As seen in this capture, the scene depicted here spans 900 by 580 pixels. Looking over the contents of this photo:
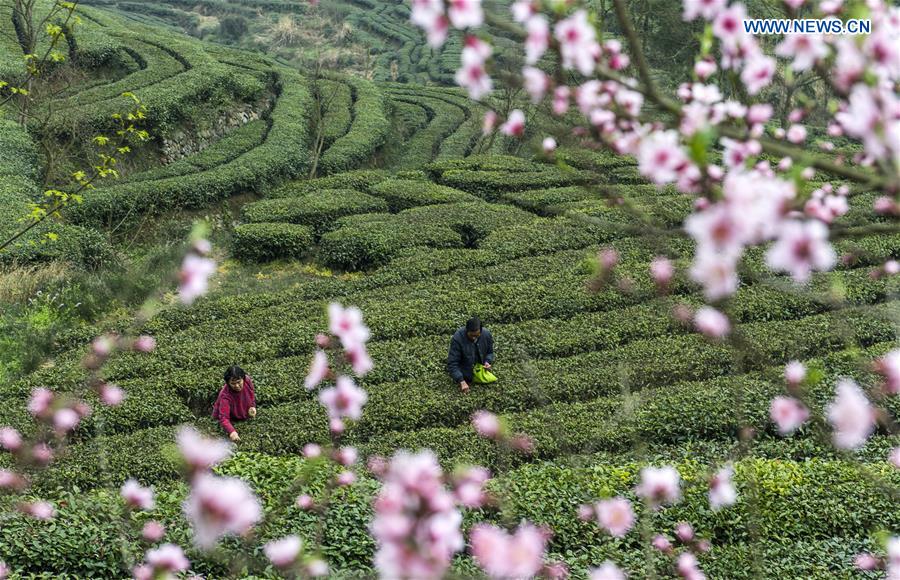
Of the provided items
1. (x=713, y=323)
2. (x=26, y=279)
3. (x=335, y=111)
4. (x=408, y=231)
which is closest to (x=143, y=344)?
(x=713, y=323)

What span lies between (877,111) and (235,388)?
741 centimetres

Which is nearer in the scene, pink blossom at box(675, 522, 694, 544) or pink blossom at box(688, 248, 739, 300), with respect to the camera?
pink blossom at box(688, 248, 739, 300)

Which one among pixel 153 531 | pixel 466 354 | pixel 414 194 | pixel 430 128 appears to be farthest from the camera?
pixel 430 128

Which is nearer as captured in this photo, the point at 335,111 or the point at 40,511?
the point at 40,511

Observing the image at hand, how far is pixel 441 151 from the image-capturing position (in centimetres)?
3111

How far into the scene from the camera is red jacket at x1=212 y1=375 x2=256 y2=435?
8.13m

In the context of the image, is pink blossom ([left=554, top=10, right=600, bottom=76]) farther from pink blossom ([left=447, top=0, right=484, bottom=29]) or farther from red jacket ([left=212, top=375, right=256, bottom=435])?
red jacket ([left=212, top=375, right=256, bottom=435])

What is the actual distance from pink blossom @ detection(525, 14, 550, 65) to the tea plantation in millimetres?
579

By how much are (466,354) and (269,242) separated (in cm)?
777

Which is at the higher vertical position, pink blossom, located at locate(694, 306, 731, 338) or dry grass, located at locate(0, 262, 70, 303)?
pink blossom, located at locate(694, 306, 731, 338)

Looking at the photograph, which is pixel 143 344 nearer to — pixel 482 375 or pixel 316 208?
pixel 482 375

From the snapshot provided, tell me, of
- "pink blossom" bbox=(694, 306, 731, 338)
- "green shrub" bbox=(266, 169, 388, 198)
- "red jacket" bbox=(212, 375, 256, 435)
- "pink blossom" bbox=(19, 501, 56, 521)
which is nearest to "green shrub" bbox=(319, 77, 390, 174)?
"green shrub" bbox=(266, 169, 388, 198)

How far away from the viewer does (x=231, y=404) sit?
8.41 meters

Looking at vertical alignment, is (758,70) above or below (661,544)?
above
